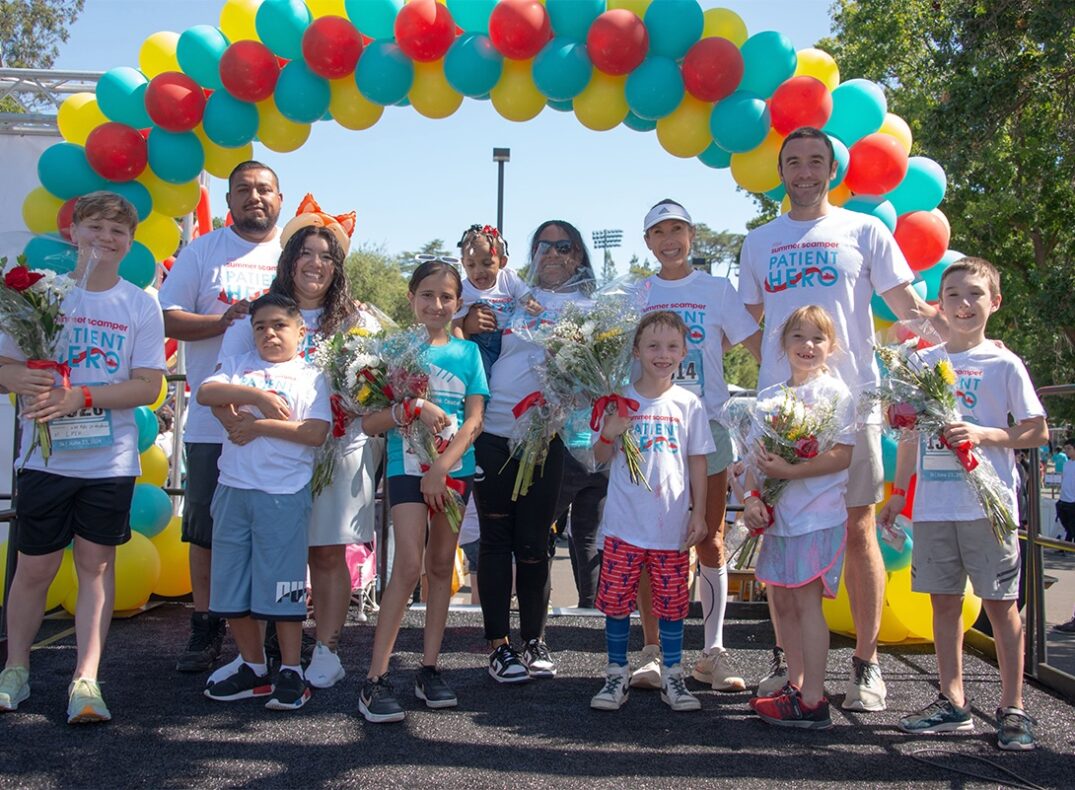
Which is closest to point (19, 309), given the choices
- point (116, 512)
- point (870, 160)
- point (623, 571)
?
point (116, 512)

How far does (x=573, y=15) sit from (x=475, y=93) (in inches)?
27.4

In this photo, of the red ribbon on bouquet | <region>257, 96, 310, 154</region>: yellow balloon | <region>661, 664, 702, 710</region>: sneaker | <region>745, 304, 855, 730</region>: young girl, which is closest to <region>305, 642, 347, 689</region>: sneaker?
<region>661, 664, 702, 710</region>: sneaker

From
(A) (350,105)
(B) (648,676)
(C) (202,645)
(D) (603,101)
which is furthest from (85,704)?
(D) (603,101)

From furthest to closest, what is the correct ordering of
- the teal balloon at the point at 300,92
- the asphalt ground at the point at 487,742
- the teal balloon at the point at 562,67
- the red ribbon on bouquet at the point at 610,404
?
the teal balloon at the point at 300,92
the teal balloon at the point at 562,67
the red ribbon on bouquet at the point at 610,404
the asphalt ground at the point at 487,742

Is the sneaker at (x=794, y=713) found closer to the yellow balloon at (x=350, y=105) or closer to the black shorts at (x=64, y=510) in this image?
the black shorts at (x=64, y=510)

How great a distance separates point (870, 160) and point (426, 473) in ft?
9.85

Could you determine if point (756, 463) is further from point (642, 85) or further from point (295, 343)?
point (642, 85)

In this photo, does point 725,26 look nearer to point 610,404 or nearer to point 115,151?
point 610,404

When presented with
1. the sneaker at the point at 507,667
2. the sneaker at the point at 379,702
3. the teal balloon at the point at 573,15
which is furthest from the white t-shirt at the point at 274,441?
the teal balloon at the point at 573,15

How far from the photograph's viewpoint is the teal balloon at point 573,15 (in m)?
5.12

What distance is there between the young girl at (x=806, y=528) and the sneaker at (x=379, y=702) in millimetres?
1403

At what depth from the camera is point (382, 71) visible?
5281mm

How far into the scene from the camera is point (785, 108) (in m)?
4.97

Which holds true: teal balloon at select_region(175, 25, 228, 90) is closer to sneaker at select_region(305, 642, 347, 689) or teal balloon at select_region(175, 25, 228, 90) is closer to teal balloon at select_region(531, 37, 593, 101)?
teal balloon at select_region(531, 37, 593, 101)
